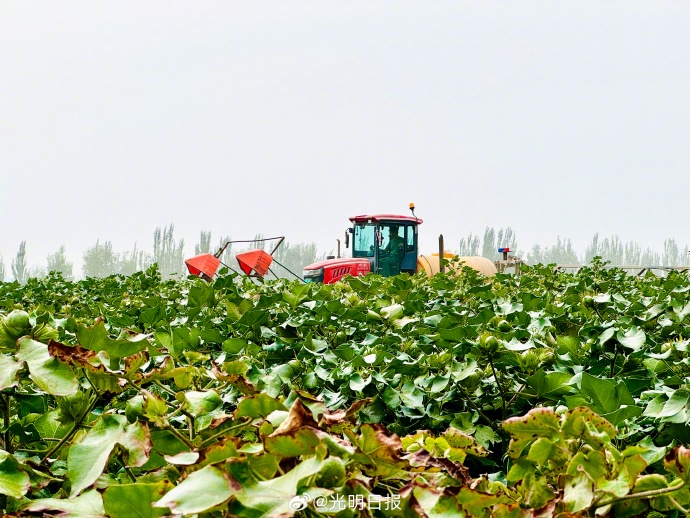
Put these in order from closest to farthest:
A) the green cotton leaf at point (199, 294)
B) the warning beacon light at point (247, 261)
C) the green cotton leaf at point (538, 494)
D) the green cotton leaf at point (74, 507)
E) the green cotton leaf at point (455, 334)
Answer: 1. the green cotton leaf at point (74, 507)
2. the green cotton leaf at point (538, 494)
3. the green cotton leaf at point (455, 334)
4. the green cotton leaf at point (199, 294)
5. the warning beacon light at point (247, 261)

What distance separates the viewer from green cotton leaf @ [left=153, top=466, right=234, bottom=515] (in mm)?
591

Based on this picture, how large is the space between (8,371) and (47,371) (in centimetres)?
6

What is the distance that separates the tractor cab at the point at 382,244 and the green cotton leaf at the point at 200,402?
47.4 feet

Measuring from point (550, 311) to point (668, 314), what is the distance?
425 millimetres

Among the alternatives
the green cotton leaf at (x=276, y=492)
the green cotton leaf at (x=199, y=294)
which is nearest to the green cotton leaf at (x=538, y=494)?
the green cotton leaf at (x=276, y=492)

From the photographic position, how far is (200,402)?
1007mm

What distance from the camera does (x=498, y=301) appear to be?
3189mm

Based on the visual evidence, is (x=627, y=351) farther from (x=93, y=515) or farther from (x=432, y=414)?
(x=93, y=515)

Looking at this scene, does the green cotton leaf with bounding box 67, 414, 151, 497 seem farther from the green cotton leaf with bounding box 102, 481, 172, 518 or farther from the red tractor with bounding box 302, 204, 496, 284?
the red tractor with bounding box 302, 204, 496, 284

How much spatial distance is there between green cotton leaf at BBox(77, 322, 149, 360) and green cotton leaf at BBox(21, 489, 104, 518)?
28 centimetres

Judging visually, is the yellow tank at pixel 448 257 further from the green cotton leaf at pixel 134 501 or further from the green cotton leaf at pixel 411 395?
the green cotton leaf at pixel 134 501

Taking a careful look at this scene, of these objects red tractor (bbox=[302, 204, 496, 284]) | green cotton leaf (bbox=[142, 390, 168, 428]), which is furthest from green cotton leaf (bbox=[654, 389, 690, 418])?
red tractor (bbox=[302, 204, 496, 284])

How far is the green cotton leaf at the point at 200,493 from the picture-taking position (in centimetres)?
59

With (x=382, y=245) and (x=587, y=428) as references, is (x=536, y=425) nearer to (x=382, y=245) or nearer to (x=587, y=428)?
(x=587, y=428)
